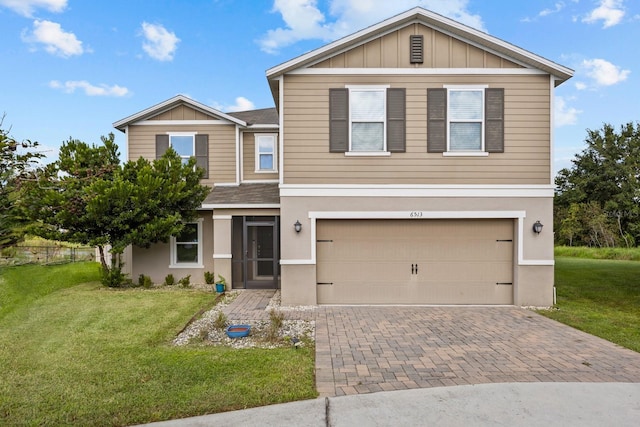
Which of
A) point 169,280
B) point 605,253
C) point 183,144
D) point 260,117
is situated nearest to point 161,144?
point 183,144

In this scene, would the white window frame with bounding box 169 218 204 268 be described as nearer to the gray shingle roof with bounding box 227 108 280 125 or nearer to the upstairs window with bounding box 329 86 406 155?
the gray shingle roof with bounding box 227 108 280 125

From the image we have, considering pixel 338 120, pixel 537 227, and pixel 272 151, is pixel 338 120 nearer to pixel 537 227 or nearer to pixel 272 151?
pixel 272 151

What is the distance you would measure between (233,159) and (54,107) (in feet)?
34.0

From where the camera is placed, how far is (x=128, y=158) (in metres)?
13.4

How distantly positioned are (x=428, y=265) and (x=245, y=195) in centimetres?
600

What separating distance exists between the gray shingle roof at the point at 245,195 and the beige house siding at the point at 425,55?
4326 mm

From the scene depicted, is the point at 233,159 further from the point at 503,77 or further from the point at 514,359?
the point at 514,359

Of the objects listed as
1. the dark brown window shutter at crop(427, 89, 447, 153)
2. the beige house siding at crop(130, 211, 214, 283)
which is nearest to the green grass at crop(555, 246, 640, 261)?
the dark brown window shutter at crop(427, 89, 447, 153)

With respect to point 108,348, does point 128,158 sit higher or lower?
higher

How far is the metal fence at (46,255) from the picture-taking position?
16.6m

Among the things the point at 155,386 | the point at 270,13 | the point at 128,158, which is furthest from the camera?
the point at 270,13

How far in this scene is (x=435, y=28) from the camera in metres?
9.41

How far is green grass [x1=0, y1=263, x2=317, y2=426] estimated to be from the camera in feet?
13.4

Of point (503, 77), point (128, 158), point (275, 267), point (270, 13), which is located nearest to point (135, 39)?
point (270, 13)
